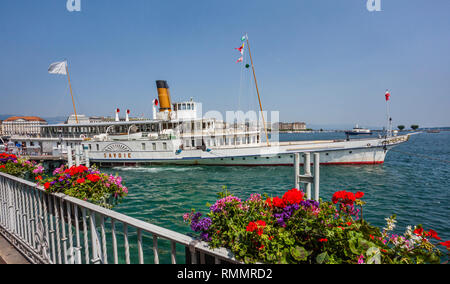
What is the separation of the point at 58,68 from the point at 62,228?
116ft

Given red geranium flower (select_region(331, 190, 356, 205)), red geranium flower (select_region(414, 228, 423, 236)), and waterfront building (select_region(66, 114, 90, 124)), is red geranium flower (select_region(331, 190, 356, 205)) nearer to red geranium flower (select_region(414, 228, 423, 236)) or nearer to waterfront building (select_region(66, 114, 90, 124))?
red geranium flower (select_region(414, 228, 423, 236))

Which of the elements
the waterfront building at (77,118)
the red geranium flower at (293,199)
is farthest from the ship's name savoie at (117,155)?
the red geranium flower at (293,199)

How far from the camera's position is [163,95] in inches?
1127

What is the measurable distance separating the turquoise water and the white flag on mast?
53.4ft

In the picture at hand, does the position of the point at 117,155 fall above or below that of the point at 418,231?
below

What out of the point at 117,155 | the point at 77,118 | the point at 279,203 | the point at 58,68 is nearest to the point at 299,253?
the point at 279,203

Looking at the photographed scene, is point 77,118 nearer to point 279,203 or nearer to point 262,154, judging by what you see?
point 262,154

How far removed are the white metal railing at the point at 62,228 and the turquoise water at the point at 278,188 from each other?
230 inches

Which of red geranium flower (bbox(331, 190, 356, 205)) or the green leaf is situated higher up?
red geranium flower (bbox(331, 190, 356, 205))

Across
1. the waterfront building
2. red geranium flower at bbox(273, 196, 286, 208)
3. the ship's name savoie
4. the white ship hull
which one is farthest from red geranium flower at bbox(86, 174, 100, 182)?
the waterfront building

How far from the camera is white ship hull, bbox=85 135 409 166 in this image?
949 inches

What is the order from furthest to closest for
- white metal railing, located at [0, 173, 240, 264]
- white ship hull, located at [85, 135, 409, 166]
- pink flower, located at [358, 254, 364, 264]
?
white ship hull, located at [85, 135, 409, 166] → white metal railing, located at [0, 173, 240, 264] → pink flower, located at [358, 254, 364, 264]

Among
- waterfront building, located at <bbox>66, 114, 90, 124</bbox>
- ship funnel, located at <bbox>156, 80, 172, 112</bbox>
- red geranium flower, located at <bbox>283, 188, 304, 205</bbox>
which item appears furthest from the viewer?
waterfront building, located at <bbox>66, 114, 90, 124</bbox>
